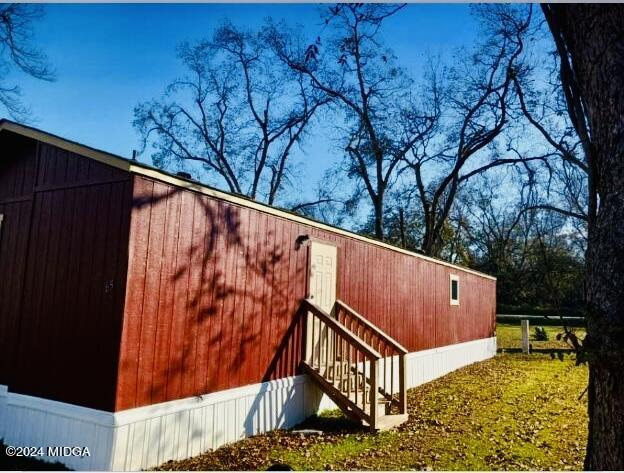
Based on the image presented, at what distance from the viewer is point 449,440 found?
609cm

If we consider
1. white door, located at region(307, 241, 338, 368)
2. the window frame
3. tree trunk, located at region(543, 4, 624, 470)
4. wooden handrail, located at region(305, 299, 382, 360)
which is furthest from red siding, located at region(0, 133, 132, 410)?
the window frame

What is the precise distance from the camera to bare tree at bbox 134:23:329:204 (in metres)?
26.7

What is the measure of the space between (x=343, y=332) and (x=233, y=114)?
23.3 meters

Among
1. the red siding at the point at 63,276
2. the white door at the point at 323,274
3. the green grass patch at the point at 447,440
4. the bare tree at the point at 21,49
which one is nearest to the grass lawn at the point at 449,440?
the green grass patch at the point at 447,440

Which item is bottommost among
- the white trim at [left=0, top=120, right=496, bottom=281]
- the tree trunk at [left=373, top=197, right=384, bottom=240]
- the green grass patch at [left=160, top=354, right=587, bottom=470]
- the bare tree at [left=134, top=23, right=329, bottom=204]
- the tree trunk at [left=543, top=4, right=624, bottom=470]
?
the green grass patch at [left=160, top=354, right=587, bottom=470]

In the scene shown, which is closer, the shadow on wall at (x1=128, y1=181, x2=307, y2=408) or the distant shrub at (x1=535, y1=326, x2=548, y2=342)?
the shadow on wall at (x1=128, y1=181, x2=307, y2=408)

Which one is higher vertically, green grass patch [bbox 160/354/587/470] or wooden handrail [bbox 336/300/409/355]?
wooden handrail [bbox 336/300/409/355]

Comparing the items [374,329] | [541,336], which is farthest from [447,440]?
[541,336]

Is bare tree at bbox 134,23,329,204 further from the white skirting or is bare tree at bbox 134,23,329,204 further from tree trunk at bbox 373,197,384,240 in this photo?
the white skirting

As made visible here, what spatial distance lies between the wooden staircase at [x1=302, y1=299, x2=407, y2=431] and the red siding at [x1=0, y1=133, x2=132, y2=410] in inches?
135

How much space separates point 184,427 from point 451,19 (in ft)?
19.9

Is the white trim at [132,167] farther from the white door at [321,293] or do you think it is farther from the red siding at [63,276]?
the white door at [321,293]

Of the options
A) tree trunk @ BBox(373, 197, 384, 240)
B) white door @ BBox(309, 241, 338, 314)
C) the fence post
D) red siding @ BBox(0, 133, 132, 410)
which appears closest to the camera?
red siding @ BBox(0, 133, 132, 410)

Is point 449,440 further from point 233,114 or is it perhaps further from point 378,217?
point 233,114
